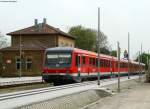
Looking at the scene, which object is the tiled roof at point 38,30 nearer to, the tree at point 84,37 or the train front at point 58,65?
the tree at point 84,37

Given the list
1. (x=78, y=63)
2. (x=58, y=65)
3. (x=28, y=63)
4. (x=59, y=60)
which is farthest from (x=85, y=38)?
(x=58, y=65)

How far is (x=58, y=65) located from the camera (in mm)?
37344

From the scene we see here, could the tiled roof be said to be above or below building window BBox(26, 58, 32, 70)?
above

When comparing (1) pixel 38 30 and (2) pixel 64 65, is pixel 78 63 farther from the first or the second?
(1) pixel 38 30

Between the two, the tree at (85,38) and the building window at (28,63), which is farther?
the tree at (85,38)

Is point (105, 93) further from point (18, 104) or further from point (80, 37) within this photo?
point (80, 37)

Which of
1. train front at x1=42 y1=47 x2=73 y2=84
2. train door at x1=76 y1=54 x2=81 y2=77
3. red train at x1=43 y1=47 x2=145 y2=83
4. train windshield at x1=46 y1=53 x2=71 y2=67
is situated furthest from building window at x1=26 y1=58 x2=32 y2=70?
train windshield at x1=46 y1=53 x2=71 y2=67

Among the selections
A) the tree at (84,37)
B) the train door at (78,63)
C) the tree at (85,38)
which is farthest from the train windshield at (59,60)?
the tree at (84,37)

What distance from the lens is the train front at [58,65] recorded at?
37.0 m

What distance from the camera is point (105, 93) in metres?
28.5

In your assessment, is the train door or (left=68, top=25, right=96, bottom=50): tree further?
(left=68, top=25, right=96, bottom=50): tree

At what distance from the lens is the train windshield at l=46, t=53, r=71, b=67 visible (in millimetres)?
37375

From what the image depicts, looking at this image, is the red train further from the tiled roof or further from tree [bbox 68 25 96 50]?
tree [bbox 68 25 96 50]

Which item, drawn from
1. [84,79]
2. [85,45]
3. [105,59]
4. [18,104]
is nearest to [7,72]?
[105,59]
